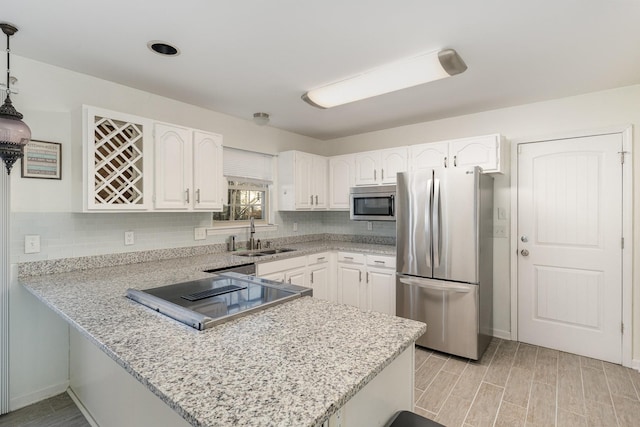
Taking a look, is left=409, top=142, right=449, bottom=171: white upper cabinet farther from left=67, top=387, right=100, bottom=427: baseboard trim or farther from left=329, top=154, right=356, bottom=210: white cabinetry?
left=67, top=387, right=100, bottom=427: baseboard trim

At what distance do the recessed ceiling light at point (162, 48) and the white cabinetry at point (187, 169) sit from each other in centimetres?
64

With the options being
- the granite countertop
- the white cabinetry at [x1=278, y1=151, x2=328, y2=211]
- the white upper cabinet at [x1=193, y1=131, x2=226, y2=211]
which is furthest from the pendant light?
the white cabinetry at [x1=278, y1=151, x2=328, y2=211]

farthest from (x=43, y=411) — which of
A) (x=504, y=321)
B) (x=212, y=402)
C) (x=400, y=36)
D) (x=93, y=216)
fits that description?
(x=504, y=321)

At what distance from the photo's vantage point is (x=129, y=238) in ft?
8.71

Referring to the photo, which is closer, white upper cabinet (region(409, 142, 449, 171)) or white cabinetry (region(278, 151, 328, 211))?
white upper cabinet (region(409, 142, 449, 171))

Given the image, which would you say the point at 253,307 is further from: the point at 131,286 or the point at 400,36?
the point at 400,36

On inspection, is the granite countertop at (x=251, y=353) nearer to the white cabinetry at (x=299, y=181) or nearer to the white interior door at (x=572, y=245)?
the white cabinetry at (x=299, y=181)

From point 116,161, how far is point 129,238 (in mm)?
669

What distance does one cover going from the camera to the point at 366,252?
359 centimetres

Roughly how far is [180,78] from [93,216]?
4.20ft

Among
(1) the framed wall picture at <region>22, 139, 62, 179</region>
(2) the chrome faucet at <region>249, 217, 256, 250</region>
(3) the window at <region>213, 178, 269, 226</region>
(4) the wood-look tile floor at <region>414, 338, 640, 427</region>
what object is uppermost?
(1) the framed wall picture at <region>22, 139, 62, 179</region>

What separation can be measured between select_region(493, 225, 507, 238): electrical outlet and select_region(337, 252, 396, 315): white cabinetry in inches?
43.0

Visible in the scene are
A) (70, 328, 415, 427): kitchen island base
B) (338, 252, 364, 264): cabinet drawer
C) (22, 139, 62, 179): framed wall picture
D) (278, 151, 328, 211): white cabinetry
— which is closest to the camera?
(70, 328, 415, 427): kitchen island base

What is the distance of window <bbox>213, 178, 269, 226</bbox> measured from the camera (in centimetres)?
358
